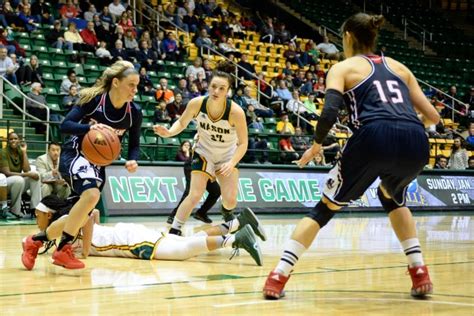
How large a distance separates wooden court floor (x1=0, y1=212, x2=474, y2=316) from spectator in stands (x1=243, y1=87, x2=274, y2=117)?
11113mm

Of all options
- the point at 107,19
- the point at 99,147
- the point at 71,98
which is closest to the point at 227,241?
the point at 99,147

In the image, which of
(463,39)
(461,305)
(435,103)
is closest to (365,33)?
(461,305)

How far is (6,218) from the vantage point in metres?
12.7

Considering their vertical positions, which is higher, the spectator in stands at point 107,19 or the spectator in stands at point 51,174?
the spectator in stands at point 107,19

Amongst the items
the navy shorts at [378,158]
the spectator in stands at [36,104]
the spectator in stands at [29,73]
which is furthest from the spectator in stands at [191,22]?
the navy shorts at [378,158]

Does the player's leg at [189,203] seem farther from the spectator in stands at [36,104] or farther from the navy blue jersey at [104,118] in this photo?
the spectator in stands at [36,104]

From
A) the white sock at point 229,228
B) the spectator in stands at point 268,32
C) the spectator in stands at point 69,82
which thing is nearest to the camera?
the white sock at point 229,228

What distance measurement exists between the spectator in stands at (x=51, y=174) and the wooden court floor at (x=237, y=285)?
351cm

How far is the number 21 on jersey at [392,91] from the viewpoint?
525cm

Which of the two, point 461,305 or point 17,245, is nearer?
point 461,305

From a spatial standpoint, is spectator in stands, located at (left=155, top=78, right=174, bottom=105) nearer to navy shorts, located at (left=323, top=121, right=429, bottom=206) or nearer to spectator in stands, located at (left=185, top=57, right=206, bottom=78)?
spectator in stands, located at (left=185, top=57, right=206, bottom=78)

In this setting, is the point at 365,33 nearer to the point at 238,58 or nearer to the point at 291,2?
the point at 238,58

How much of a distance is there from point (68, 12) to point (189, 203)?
12755 millimetres

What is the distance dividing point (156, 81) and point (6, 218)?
7.97 meters
